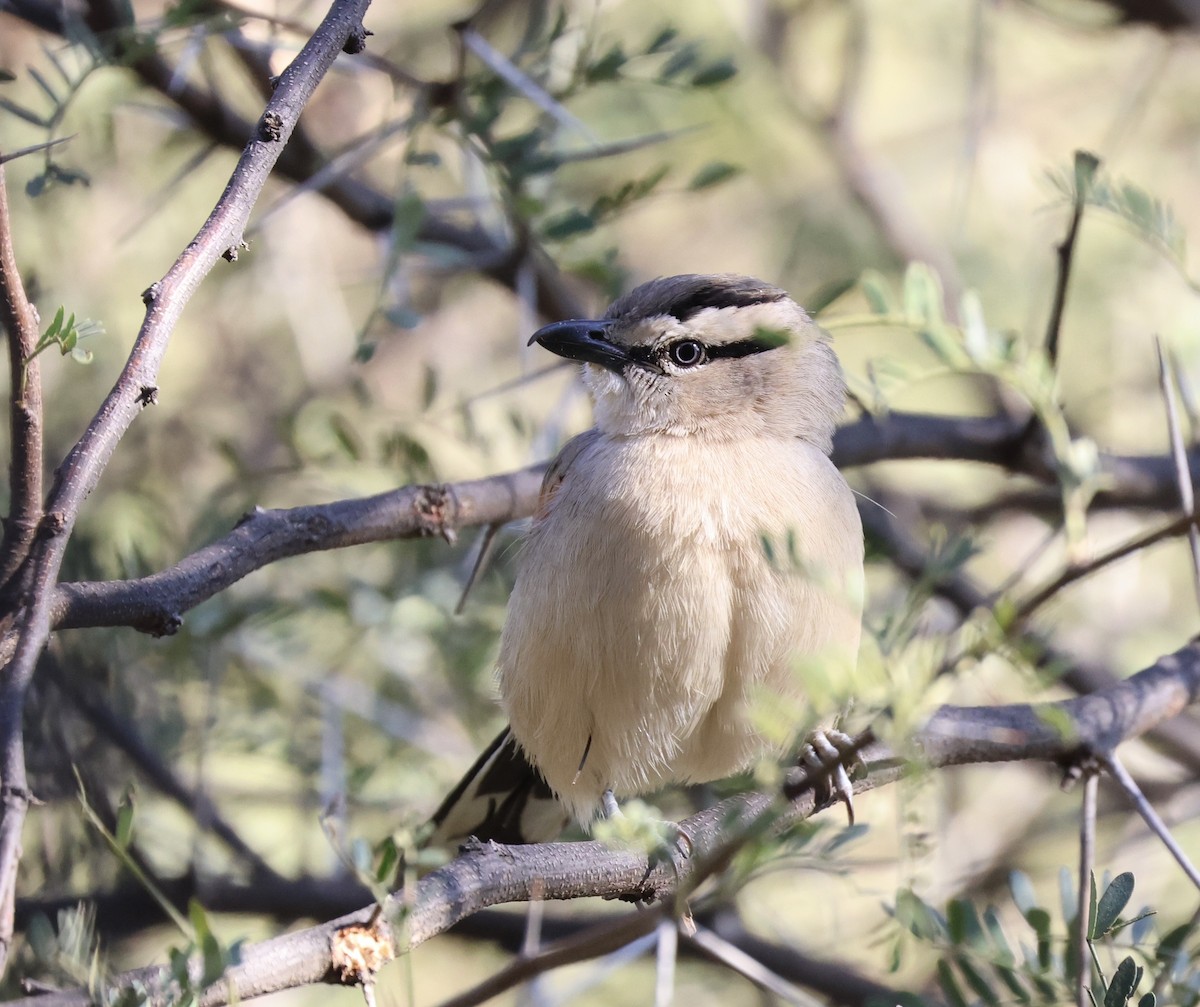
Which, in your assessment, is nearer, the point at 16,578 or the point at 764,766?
the point at 764,766

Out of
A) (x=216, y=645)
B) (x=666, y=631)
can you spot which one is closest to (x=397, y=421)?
(x=216, y=645)

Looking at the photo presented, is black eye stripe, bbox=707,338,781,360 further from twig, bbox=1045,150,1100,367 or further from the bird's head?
twig, bbox=1045,150,1100,367

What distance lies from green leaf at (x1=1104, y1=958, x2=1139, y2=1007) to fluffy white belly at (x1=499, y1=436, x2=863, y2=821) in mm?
1208

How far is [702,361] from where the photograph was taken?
4.60 metres

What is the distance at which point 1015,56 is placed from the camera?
8.77 meters

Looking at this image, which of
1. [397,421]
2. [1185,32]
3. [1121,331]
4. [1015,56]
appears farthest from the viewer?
[1015,56]

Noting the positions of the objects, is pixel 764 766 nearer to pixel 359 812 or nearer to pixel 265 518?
pixel 265 518

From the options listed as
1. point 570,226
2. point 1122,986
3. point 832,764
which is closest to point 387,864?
point 832,764

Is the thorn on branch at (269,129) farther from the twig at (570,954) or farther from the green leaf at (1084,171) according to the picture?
the green leaf at (1084,171)

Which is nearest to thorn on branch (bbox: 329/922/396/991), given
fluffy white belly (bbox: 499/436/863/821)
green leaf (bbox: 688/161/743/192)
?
fluffy white belly (bbox: 499/436/863/821)

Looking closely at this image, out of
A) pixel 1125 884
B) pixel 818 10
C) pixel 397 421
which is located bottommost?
pixel 1125 884

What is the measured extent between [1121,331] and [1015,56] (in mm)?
2411

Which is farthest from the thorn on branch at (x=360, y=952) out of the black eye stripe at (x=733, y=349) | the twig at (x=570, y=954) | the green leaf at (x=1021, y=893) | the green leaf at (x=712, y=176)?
the green leaf at (x=712, y=176)

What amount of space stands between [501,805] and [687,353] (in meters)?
1.85
